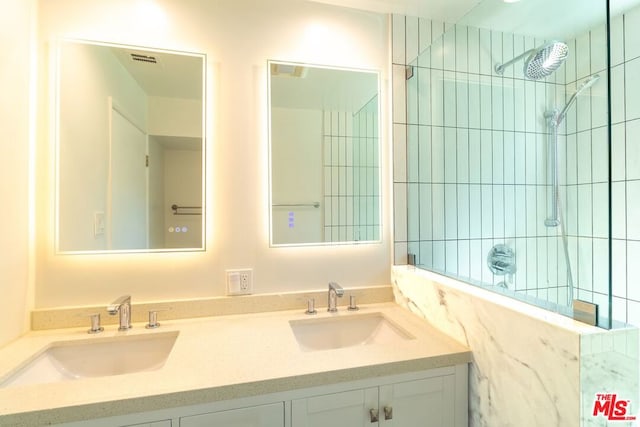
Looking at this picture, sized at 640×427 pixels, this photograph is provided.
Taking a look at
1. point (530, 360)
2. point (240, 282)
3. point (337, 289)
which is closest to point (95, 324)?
point (240, 282)

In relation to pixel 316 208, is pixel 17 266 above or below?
below

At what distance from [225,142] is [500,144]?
1.41 metres

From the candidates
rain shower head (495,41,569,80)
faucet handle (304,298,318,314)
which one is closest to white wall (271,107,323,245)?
faucet handle (304,298,318,314)

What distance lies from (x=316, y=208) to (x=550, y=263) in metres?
1.12

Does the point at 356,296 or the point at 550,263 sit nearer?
the point at 550,263

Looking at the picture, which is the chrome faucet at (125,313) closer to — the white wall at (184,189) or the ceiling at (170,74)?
the white wall at (184,189)

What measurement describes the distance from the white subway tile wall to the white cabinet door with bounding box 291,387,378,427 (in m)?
0.73

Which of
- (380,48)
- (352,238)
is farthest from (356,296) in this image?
(380,48)

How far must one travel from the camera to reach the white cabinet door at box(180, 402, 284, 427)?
0.82 metres

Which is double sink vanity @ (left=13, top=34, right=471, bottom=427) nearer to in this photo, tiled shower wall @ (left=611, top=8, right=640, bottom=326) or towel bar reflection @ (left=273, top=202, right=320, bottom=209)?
towel bar reflection @ (left=273, top=202, right=320, bottom=209)

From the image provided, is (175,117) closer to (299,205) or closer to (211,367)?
(299,205)

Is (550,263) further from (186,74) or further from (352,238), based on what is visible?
(186,74)

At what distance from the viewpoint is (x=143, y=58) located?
4.27ft

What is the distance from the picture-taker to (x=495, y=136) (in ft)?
5.12
